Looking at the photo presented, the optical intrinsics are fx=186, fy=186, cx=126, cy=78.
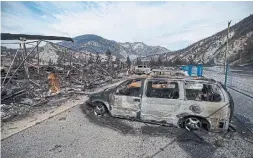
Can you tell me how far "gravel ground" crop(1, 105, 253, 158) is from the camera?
4.49 m

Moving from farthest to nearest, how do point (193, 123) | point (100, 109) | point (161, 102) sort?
point (100, 109) < point (161, 102) < point (193, 123)

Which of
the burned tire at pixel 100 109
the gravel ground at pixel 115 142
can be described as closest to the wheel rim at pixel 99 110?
the burned tire at pixel 100 109

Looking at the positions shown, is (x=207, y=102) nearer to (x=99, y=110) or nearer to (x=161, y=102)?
(x=161, y=102)

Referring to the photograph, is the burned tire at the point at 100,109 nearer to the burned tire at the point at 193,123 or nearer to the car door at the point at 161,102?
the car door at the point at 161,102

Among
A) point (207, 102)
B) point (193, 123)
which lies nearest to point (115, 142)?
point (193, 123)

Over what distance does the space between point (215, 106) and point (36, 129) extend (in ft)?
18.1

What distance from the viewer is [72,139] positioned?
520 cm

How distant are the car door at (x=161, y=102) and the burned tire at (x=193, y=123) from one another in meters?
0.42

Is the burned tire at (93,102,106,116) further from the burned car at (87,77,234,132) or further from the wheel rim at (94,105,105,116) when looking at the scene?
the burned car at (87,77,234,132)

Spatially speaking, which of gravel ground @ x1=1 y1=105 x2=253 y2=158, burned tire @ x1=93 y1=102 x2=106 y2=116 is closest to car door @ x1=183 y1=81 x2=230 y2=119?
gravel ground @ x1=1 y1=105 x2=253 y2=158

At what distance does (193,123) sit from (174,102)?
840 mm

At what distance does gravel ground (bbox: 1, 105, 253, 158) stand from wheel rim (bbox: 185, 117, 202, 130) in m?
0.22

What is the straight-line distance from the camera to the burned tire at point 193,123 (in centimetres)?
560

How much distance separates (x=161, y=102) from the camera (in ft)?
19.1
